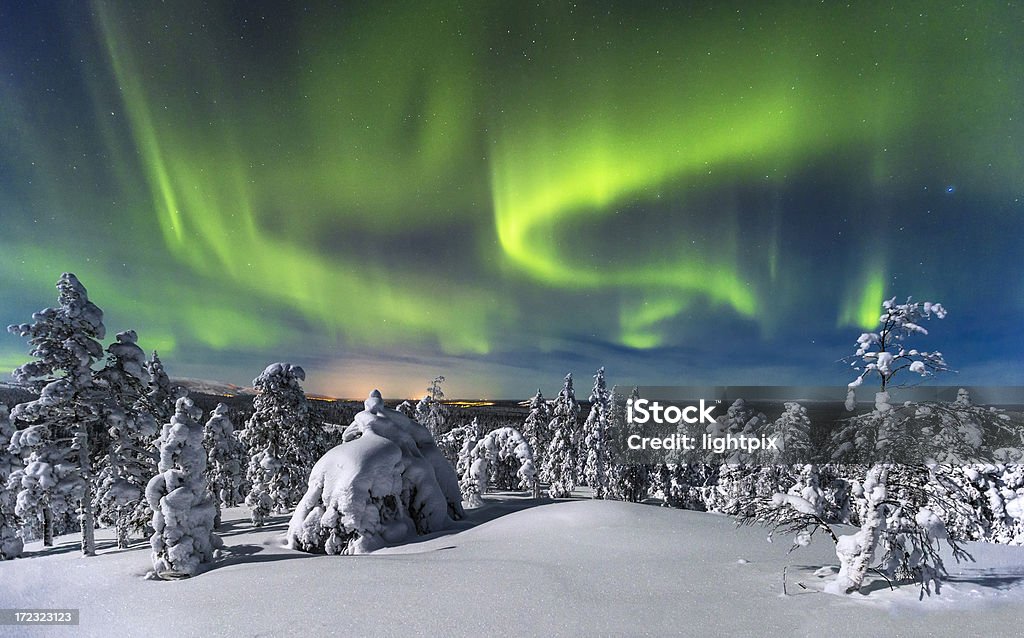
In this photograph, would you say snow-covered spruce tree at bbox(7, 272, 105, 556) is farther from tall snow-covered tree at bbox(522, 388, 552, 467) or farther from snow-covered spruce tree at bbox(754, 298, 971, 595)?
tall snow-covered tree at bbox(522, 388, 552, 467)

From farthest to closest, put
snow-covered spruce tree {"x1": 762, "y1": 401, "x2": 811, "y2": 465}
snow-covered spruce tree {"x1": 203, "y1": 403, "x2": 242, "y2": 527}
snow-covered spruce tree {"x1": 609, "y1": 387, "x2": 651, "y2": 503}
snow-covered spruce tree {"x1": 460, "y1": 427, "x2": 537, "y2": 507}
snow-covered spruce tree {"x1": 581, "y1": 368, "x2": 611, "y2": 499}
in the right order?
snow-covered spruce tree {"x1": 609, "y1": 387, "x2": 651, "y2": 503} < snow-covered spruce tree {"x1": 581, "y1": 368, "x2": 611, "y2": 499} < snow-covered spruce tree {"x1": 762, "y1": 401, "x2": 811, "y2": 465} < snow-covered spruce tree {"x1": 460, "y1": 427, "x2": 537, "y2": 507} < snow-covered spruce tree {"x1": 203, "y1": 403, "x2": 242, "y2": 527}

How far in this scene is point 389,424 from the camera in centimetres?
2144

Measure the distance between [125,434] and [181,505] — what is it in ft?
24.3

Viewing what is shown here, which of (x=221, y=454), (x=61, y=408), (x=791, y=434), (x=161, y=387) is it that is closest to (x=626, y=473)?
(x=791, y=434)

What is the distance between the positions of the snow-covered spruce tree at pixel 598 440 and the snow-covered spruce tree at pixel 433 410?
14373 millimetres

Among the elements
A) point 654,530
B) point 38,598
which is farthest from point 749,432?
point 38,598

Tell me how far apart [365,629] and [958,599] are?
1082 cm

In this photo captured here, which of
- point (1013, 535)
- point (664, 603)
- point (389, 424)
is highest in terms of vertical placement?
point (389, 424)

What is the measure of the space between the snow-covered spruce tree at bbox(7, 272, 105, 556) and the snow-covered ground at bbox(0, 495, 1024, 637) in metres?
2.61

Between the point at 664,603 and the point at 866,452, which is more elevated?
the point at 866,452

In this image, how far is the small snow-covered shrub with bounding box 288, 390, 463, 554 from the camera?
55.8ft

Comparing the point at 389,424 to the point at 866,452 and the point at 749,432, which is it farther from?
the point at 749,432

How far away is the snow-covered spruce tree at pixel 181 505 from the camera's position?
13969mm

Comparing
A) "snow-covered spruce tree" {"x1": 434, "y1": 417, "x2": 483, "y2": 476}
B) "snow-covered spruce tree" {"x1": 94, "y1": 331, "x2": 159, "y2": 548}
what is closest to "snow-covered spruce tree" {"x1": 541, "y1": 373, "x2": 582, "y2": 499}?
"snow-covered spruce tree" {"x1": 434, "y1": 417, "x2": 483, "y2": 476}
